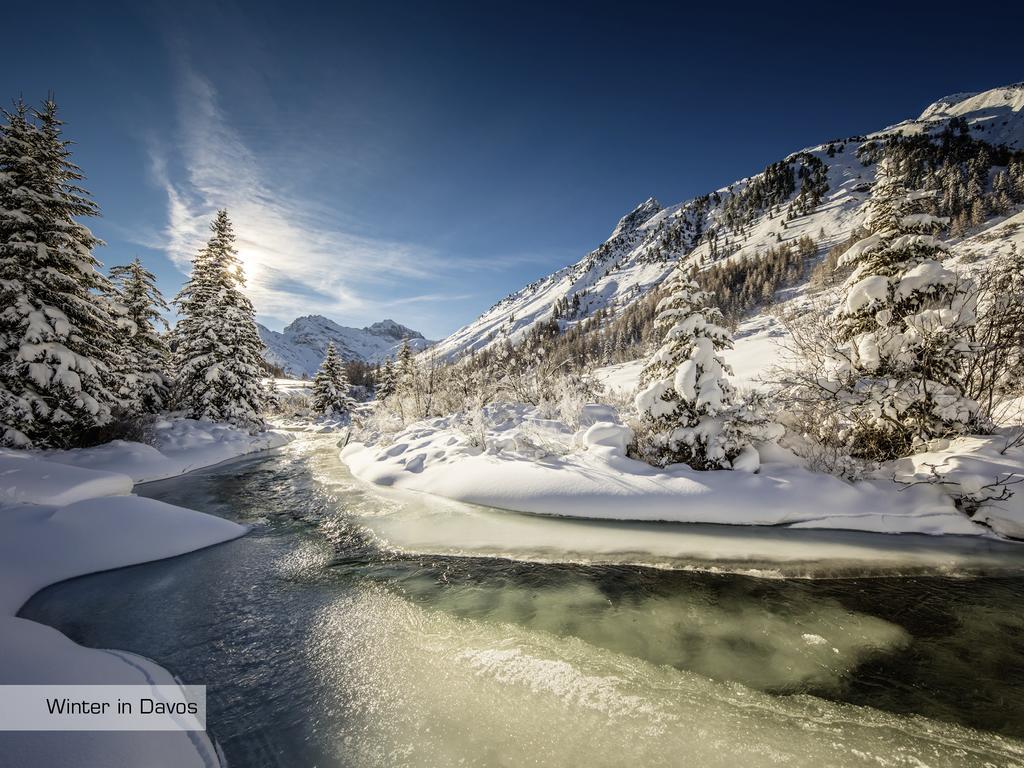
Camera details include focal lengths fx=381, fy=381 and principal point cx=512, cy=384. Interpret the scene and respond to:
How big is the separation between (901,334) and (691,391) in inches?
165

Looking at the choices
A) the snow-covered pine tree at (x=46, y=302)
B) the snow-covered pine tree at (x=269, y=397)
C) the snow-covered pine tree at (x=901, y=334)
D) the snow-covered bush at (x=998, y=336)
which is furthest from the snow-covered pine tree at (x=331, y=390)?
the snow-covered bush at (x=998, y=336)

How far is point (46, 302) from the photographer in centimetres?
1084

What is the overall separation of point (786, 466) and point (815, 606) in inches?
162

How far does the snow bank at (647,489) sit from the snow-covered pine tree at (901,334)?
57.7 inches

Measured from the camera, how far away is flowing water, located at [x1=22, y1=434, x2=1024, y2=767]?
2953 mm

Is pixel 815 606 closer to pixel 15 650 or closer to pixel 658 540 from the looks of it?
pixel 658 540

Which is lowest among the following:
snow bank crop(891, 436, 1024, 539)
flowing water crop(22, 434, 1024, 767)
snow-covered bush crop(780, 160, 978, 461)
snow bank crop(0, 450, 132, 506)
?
flowing water crop(22, 434, 1024, 767)

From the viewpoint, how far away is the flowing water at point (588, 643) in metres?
2.95

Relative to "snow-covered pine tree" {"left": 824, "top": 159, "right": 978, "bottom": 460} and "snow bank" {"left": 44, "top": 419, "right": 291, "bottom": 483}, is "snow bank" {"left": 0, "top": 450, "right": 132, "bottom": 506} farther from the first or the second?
"snow-covered pine tree" {"left": 824, "top": 159, "right": 978, "bottom": 460}

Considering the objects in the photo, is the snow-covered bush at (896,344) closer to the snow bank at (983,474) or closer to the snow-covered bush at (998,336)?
the snow-covered bush at (998,336)

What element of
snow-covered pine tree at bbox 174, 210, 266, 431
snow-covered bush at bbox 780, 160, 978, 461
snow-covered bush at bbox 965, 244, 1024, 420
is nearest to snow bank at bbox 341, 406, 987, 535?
snow-covered bush at bbox 780, 160, 978, 461

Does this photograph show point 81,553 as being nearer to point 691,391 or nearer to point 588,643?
point 588,643

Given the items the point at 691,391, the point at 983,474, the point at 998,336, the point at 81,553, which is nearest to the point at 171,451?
the point at 81,553

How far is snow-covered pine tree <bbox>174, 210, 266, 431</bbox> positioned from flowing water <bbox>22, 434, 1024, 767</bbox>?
15.0 meters
